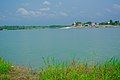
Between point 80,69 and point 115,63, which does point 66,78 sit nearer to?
point 80,69

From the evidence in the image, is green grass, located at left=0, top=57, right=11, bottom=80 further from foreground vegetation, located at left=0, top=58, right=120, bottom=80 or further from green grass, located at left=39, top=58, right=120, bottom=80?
green grass, located at left=39, top=58, right=120, bottom=80

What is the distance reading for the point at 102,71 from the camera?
9180 millimetres

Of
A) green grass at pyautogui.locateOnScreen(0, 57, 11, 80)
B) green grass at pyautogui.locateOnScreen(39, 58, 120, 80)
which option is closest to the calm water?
green grass at pyautogui.locateOnScreen(0, 57, 11, 80)

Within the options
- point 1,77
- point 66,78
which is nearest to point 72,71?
point 66,78

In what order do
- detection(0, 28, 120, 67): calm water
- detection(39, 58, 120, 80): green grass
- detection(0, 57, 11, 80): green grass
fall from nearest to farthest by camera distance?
detection(39, 58, 120, 80): green grass < detection(0, 57, 11, 80): green grass < detection(0, 28, 120, 67): calm water

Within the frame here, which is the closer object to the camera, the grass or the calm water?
the grass

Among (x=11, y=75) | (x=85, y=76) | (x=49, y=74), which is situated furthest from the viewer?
(x=11, y=75)

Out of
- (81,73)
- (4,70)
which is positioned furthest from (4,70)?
(81,73)

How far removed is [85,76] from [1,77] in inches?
104

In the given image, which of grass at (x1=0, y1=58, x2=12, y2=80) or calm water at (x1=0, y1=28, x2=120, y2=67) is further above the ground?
grass at (x1=0, y1=58, x2=12, y2=80)

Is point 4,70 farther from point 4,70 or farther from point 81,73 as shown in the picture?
point 81,73

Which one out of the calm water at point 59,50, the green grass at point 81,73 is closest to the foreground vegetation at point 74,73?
the green grass at point 81,73

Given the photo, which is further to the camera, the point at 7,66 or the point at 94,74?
the point at 7,66

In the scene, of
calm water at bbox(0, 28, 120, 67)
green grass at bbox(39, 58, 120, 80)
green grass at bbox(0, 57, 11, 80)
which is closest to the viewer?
green grass at bbox(39, 58, 120, 80)
